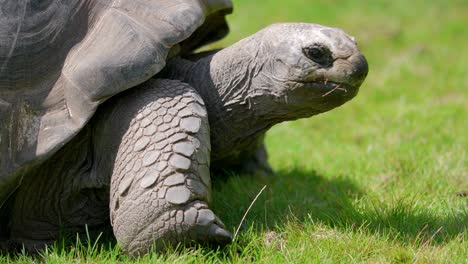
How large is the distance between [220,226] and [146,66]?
32.9 inches

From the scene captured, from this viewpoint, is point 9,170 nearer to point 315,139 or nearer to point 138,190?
point 138,190

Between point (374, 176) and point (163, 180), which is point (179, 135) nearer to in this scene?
point (163, 180)

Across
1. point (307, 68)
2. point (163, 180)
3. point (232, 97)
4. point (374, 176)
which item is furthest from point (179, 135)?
point (374, 176)

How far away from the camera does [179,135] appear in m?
3.50

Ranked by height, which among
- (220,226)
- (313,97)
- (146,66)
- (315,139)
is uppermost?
(146,66)

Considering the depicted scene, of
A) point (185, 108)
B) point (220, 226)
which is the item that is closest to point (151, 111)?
point (185, 108)

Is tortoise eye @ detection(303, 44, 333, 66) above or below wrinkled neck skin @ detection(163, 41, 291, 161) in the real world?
above

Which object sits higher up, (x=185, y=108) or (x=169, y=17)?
(x=169, y=17)

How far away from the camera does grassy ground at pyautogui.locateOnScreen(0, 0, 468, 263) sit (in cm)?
353

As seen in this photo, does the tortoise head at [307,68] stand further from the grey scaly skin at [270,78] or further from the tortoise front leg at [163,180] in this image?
the tortoise front leg at [163,180]

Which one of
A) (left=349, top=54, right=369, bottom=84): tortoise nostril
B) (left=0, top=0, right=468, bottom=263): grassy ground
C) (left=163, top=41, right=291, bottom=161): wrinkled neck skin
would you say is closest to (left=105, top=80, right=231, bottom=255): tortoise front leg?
(left=0, top=0, right=468, bottom=263): grassy ground

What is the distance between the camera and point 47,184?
12.7 feet

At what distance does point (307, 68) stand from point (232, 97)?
519 millimetres

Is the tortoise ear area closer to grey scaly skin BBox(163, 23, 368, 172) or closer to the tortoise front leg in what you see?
grey scaly skin BBox(163, 23, 368, 172)
